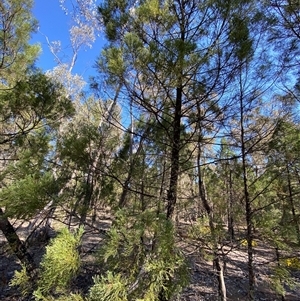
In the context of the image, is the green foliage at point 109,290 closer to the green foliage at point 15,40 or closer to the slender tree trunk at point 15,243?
the slender tree trunk at point 15,243

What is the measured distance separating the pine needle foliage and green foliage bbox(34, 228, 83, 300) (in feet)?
0.65

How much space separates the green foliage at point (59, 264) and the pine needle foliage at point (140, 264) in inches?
7.8

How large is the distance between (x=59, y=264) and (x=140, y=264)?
28.1 inches

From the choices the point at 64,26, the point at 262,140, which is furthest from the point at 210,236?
the point at 64,26

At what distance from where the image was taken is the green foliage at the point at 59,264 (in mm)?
1637

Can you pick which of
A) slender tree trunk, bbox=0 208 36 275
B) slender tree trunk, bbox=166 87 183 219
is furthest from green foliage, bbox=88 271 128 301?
slender tree trunk, bbox=0 208 36 275

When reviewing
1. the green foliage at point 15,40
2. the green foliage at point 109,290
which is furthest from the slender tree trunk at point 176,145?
the green foliage at point 15,40

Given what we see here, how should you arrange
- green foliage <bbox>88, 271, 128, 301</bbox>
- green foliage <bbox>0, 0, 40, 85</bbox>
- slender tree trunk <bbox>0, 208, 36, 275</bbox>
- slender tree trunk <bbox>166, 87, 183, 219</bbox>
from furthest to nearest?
1. slender tree trunk <bbox>0, 208, 36, 275</bbox>
2. green foliage <bbox>0, 0, 40, 85</bbox>
3. slender tree trunk <bbox>166, 87, 183, 219</bbox>
4. green foliage <bbox>88, 271, 128, 301</bbox>

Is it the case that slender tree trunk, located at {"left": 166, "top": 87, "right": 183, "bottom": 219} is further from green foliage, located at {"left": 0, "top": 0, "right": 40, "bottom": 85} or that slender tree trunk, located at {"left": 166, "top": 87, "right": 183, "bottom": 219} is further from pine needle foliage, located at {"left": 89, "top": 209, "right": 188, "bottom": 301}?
green foliage, located at {"left": 0, "top": 0, "right": 40, "bottom": 85}

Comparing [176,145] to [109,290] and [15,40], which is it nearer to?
[109,290]

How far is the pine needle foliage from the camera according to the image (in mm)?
1719

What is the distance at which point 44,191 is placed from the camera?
1.94 meters

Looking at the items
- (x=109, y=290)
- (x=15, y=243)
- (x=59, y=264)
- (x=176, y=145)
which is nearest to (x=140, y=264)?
(x=109, y=290)

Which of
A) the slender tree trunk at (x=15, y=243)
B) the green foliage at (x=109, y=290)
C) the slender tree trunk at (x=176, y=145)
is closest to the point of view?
the green foliage at (x=109, y=290)
